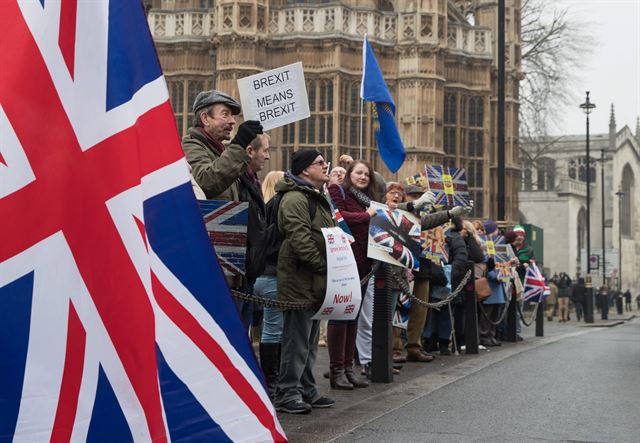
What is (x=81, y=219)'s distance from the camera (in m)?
2.70

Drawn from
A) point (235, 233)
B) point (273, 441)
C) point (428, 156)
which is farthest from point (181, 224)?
point (428, 156)

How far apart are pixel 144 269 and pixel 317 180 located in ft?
15.9

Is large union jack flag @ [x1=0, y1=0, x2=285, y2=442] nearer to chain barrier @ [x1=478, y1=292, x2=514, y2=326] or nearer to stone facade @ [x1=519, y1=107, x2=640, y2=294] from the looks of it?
chain barrier @ [x1=478, y1=292, x2=514, y2=326]

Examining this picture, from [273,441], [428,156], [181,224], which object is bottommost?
[273,441]

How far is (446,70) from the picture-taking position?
108 feet

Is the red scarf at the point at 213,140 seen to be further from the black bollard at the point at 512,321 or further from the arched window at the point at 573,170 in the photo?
the arched window at the point at 573,170

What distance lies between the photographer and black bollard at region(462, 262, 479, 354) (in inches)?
502

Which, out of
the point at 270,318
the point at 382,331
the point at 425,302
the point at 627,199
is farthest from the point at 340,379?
the point at 627,199

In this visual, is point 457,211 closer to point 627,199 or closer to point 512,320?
point 512,320

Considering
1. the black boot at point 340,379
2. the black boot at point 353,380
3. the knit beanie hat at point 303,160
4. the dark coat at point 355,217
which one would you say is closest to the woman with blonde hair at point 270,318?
the knit beanie hat at point 303,160

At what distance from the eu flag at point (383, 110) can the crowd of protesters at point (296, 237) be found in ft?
4.90

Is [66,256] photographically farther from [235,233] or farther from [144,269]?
[235,233]

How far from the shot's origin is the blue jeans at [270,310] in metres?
7.48

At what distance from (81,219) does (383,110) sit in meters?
10.3
